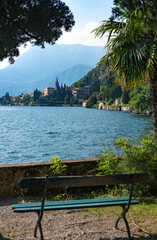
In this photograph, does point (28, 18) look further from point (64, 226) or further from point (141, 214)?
point (141, 214)

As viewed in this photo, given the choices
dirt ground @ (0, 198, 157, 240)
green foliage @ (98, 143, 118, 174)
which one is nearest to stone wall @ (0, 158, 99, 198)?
green foliage @ (98, 143, 118, 174)

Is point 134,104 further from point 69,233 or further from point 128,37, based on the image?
point 69,233

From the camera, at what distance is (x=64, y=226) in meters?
3.74

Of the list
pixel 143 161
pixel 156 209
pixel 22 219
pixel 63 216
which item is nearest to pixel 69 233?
pixel 63 216

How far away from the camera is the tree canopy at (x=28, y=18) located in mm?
3938

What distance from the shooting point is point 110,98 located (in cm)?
12781

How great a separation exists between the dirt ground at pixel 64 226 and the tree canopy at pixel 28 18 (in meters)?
2.53

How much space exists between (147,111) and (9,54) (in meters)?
74.2

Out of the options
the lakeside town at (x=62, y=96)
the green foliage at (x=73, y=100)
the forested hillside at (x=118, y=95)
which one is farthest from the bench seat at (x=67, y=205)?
the green foliage at (x=73, y=100)

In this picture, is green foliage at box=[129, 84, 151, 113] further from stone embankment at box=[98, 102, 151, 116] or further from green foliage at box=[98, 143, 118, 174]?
green foliage at box=[98, 143, 118, 174]

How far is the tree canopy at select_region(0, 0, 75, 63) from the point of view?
3938mm

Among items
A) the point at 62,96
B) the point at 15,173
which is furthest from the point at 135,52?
the point at 62,96

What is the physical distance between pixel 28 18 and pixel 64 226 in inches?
119

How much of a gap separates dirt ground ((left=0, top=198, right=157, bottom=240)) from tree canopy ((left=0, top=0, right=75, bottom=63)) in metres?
2.53
